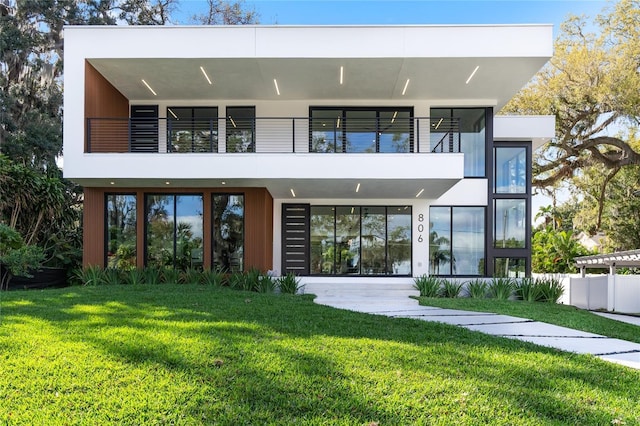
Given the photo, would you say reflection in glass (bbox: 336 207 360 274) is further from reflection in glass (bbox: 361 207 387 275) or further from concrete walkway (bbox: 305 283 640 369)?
concrete walkway (bbox: 305 283 640 369)

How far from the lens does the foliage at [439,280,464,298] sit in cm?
1127

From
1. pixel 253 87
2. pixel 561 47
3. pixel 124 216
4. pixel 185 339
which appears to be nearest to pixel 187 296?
pixel 185 339

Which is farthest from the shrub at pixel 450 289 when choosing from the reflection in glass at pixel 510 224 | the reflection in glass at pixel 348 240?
the reflection in glass at pixel 348 240

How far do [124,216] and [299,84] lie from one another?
639cm

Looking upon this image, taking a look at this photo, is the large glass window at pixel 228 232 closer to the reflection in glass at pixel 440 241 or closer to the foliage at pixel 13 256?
the foliage at pixel 13 256

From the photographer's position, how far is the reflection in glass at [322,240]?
1357cm

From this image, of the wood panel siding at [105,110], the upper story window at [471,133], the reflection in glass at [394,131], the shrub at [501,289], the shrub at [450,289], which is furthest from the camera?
the upper story window at [471,133]

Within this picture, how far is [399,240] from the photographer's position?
13430mm

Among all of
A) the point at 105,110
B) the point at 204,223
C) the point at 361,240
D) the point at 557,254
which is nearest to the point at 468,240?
the point at 361,240

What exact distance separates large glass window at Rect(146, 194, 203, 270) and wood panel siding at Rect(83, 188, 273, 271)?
182 mm

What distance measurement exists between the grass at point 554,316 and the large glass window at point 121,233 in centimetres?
829

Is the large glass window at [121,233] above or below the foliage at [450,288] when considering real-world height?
above

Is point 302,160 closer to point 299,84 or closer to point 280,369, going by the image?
point 299,84

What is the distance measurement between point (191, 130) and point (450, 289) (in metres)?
9.04
